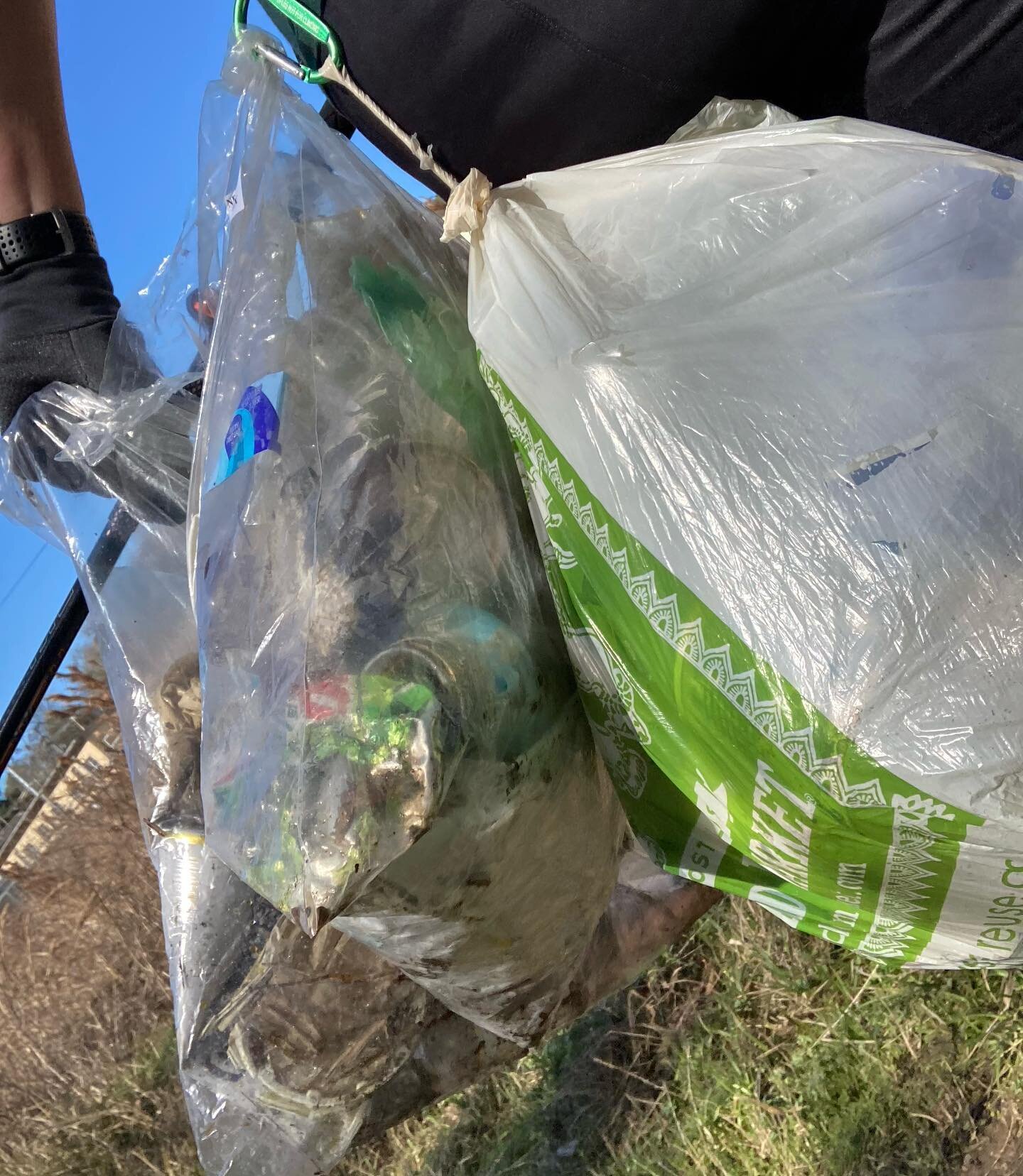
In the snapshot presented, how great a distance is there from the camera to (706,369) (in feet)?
1.71

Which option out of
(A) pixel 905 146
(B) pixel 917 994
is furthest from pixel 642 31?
(B) pixel 917 994

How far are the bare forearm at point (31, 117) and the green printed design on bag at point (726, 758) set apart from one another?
1.63 ft

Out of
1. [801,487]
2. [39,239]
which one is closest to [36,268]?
[39,239]

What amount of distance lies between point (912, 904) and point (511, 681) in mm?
273

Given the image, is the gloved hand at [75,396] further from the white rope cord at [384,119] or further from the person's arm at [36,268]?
the white rope cord at [384,119]

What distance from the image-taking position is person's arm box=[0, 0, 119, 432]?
82cm

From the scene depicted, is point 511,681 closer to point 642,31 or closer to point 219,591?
point 219,591

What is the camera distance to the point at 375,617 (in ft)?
1.84

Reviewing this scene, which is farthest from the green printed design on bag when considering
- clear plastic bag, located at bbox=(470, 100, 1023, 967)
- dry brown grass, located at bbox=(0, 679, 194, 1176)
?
dry brown grass, located at bbox=(0, 679, 194, 1176)

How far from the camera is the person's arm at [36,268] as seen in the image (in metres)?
0.82

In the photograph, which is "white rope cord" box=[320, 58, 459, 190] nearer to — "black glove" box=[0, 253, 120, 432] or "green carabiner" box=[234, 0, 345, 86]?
"green carabiner" box=[234, 0, 345, 86]

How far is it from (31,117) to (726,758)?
822 millimetres

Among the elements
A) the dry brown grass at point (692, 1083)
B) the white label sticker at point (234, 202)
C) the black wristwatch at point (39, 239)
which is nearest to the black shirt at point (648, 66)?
the white label sticker at point (234, 202)

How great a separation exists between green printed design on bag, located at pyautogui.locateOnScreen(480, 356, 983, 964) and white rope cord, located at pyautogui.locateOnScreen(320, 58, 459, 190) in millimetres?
181
